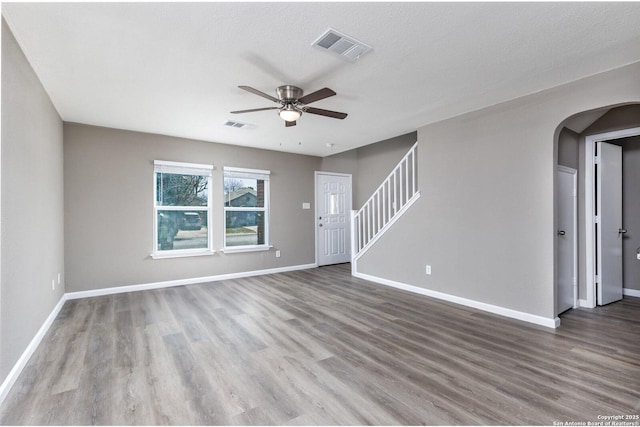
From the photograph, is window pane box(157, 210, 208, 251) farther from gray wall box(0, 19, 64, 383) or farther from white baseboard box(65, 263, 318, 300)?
gray wall box(0, 19, 64, 383)

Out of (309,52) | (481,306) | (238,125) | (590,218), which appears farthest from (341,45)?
(590,218)

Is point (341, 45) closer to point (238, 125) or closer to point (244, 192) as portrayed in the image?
point (238, 125)

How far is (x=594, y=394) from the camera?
1990 mm

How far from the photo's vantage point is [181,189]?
5.16m

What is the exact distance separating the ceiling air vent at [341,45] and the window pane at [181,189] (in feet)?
12.2

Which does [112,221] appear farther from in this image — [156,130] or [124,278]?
[156,130]

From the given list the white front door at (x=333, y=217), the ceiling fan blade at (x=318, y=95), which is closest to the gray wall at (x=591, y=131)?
the ceiling fan blade at (x=318, y=95)

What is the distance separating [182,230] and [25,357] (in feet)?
9.46

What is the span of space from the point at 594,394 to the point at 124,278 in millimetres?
5541

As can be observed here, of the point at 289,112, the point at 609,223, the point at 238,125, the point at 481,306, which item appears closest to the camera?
the point at 289,112

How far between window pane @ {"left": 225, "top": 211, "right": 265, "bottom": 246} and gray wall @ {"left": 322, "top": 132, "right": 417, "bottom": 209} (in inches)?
77.5

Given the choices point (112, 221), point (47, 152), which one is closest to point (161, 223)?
point (112, 221)

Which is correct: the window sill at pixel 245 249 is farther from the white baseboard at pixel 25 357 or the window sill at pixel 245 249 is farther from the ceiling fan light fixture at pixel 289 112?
the ceiling fan light fixture at pixel 289 112

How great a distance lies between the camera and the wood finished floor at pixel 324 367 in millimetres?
1837
